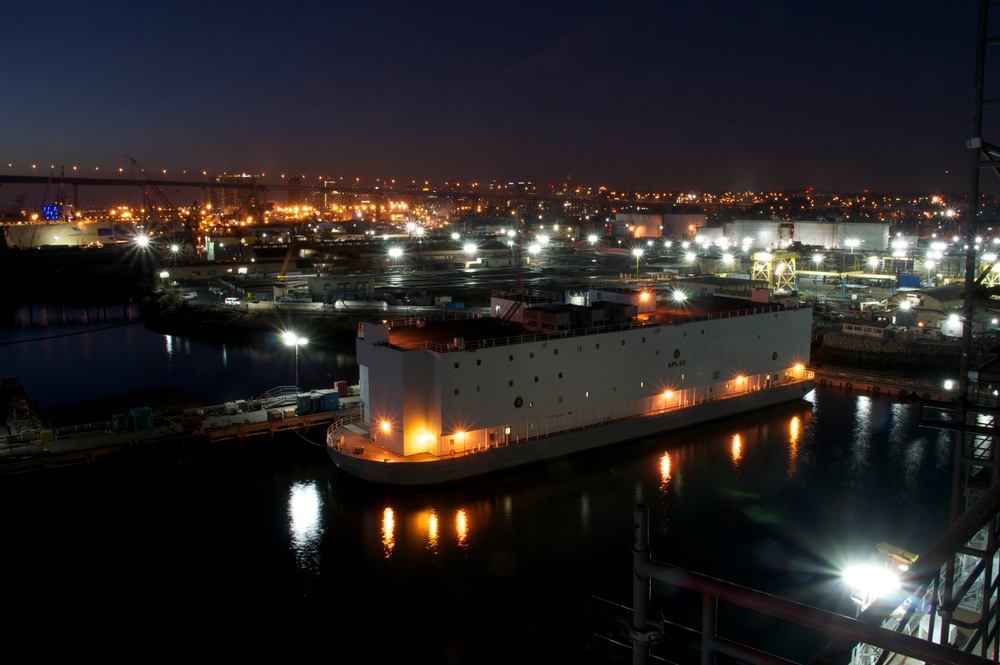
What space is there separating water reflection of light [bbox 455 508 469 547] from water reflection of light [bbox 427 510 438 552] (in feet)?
0.76

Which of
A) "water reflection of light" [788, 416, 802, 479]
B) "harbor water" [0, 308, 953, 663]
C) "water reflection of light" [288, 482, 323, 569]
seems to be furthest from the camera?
"water reflection of light" [788, 416, 802, 479]

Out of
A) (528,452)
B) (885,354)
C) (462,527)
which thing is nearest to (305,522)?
(462,527)

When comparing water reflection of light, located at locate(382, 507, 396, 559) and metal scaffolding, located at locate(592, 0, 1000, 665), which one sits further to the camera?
water reflection of light, located at locate(382, 507, 396, 559)

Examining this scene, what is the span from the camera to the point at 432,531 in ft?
25.1

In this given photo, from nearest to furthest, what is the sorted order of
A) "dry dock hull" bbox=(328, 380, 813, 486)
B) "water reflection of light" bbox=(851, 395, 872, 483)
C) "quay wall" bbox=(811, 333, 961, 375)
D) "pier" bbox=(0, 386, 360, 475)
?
"dry dock hull" bbox=(328, 380, 813, 486), "pier" bbox=(0, 386, 360, 475), "water reflection of light" bbox=(851, 395, 872, 483), "quay wall" bbox=(811, 333, 961, 375)

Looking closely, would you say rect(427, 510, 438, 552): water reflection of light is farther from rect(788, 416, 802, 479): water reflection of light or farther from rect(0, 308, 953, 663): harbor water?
rect(788, 416, 802, 479): water reflection of light

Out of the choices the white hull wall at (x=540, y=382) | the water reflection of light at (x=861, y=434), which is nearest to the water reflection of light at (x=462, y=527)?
the white hull wall at (x=540, y=382)

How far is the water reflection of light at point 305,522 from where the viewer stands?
7.30 metres

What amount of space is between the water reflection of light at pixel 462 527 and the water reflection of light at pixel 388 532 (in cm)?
68

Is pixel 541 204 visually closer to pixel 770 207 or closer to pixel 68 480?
pixel 770 207

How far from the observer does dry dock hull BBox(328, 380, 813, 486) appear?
8430 mm

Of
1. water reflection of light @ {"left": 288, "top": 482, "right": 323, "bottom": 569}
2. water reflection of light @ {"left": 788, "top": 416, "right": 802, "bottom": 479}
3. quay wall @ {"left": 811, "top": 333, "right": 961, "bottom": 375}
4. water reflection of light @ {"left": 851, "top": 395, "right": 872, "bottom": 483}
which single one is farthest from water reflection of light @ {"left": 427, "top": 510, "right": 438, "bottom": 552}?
quay wall @ {"left": 811, "top": 333, "right": 961, "bottom": 375}

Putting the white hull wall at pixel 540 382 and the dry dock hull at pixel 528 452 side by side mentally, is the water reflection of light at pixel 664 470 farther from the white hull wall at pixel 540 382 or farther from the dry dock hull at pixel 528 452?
the white hull wall at pixel 540 382

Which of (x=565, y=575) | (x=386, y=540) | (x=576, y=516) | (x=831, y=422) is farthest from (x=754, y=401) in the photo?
(x=386, y=540)
